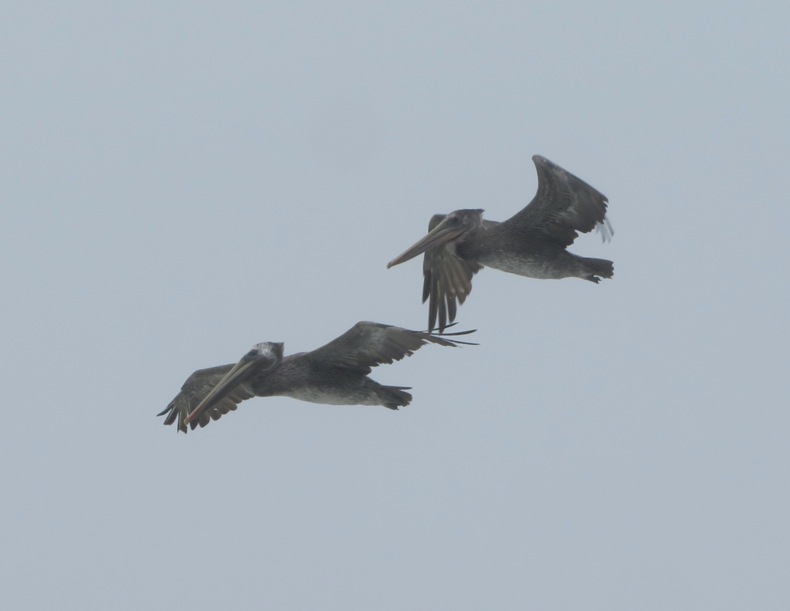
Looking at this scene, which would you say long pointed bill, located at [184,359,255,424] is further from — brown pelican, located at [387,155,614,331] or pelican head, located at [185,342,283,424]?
brown pelican, located at [387,155,614,331]

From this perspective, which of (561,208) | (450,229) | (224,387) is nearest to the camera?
(561,208)

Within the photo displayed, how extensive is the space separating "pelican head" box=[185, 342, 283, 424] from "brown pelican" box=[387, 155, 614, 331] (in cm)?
185

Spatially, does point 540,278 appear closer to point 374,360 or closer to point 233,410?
point 374,360

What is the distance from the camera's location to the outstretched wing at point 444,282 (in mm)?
15914

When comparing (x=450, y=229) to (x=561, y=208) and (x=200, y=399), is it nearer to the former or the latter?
(x=561, y=208)

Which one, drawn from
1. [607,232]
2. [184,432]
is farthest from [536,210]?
[184,432]

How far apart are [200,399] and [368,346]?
2622 mm

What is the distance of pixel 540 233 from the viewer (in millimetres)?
14219

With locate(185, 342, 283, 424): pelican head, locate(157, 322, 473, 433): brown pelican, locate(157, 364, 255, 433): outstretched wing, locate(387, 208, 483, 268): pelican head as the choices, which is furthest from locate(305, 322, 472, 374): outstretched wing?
locate(387, 208, 483, 268): pelican head

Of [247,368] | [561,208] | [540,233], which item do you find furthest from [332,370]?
[561,208]

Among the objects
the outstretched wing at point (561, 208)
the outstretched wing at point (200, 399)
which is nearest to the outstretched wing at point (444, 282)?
the outstretched wing at point (561, 208)

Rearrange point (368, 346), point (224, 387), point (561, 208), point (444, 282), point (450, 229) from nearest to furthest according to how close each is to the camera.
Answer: point (368, 346) < point (561, 208) < point (224, 387) < point (450, 229) < point (444, 282)

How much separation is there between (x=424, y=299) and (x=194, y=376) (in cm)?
272

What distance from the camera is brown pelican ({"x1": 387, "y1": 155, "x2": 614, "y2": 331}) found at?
45.1ft
